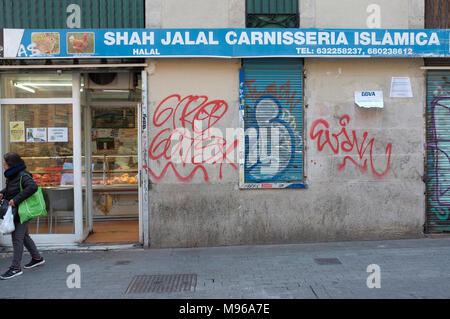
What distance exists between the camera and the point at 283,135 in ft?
23.5

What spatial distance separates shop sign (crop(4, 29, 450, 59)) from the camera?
674 centimetres

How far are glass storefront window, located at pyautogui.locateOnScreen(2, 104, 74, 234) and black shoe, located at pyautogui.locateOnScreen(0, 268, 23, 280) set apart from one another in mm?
1700

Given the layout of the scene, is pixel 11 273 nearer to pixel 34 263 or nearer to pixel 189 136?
pixel 34 263

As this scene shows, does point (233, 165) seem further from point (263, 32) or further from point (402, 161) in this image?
point (402, 161)

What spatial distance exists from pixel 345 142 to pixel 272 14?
2.80 meters

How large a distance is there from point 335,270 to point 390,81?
3.84 meters

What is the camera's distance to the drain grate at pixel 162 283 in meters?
5.03

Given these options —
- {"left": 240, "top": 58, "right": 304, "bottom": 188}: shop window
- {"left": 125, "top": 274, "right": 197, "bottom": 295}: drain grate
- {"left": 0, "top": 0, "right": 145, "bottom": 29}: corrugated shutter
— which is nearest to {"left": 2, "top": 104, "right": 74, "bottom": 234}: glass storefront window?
{"left": 0, "top": 0, "right": 145, "bottom": 29}: corrugated shutter

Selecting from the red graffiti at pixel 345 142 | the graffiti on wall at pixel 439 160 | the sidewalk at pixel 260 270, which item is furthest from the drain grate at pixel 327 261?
the graffiti on wall at pixel 439 160

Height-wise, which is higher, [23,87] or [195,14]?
[195,14]

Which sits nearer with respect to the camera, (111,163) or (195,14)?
(195,14)

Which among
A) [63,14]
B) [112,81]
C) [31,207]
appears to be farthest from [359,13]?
[31,207]
